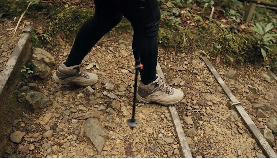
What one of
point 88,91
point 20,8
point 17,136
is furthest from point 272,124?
point 20,8

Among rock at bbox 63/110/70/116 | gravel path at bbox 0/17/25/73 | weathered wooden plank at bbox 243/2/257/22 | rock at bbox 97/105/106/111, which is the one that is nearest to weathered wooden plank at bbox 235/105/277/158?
rock at bbox 97/105/106/111

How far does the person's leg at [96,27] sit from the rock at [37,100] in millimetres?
385

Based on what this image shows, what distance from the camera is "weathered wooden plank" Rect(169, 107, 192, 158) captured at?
6.96 feet

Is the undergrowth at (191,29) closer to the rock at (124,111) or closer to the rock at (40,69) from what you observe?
the rock at (40,69)

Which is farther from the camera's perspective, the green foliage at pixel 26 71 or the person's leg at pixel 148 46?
the green foliage at pixel 26 71

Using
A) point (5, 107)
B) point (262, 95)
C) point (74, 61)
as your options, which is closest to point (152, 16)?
point (74, 61)

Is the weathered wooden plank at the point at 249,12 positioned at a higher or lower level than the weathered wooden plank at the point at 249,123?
higher

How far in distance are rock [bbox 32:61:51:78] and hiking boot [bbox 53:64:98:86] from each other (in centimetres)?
19

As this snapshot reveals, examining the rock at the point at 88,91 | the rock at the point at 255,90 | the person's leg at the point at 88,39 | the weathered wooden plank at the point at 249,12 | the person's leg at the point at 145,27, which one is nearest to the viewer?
the person's leg at the point at 145,27

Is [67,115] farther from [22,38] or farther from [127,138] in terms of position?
[22,38]

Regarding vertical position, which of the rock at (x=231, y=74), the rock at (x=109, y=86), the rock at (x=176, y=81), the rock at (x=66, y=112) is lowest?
the rock at (x=66, y=112)

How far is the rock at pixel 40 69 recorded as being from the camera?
2563 mm

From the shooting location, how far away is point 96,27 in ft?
6.76

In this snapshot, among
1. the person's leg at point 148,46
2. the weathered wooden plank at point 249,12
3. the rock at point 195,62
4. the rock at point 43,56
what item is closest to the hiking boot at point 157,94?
the person's leg at point 148,46
